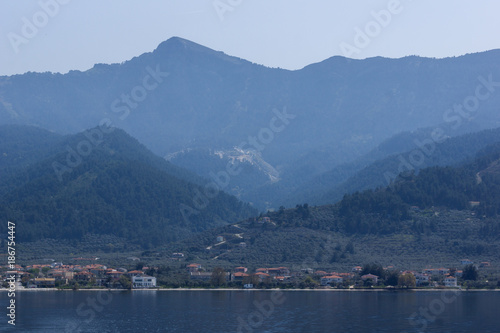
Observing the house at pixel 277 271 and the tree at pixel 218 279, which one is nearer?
the tree at pixel 218 279

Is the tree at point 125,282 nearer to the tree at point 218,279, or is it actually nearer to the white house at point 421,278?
the tree at point 218,279

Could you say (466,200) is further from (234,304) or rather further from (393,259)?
(234,304)

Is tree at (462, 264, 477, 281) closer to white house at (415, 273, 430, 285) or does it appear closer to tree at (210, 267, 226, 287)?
white house at (415, 273, 430, 285)

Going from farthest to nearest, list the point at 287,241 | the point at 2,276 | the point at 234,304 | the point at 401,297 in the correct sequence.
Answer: the point at 287,241
the point at 2,276
the point at 401,297
the point at 234,304

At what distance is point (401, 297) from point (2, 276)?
62.6 metres

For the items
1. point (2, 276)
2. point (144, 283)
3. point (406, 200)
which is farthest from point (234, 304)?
point (406, 200)

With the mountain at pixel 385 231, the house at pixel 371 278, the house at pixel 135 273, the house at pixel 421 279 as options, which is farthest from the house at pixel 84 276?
the house at pixel 421 279

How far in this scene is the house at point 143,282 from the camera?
12362 cm

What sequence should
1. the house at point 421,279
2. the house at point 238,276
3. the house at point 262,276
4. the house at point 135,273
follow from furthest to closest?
the house at point 135,273, the house at point 238,276, the house at point 262,276, the house at point 421,279

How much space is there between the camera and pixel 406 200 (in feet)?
559

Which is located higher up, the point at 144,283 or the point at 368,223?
the point at 368,223

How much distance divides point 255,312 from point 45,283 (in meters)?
49.4

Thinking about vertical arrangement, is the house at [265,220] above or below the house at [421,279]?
above

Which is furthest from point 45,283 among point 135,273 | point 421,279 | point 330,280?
point 421,279
